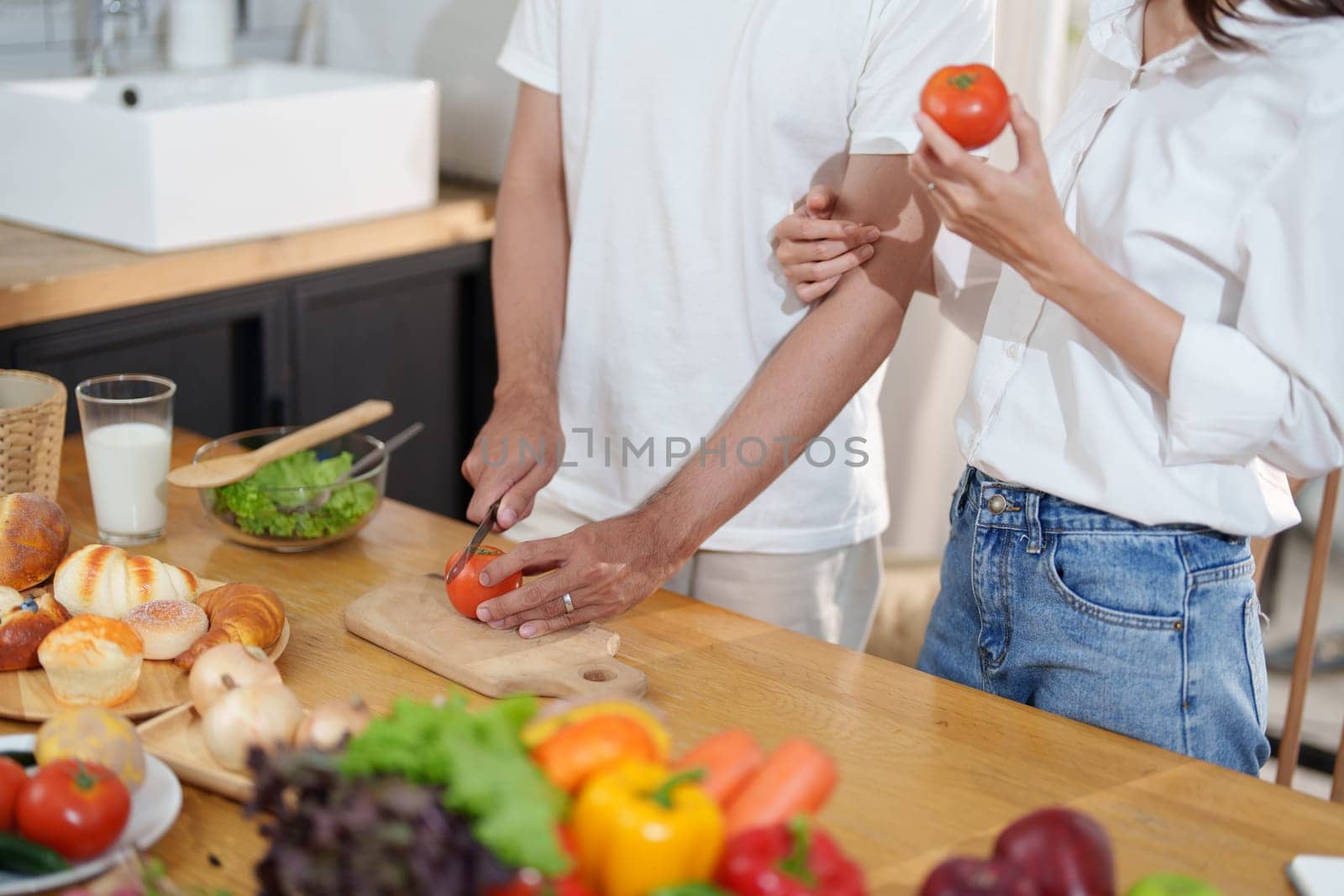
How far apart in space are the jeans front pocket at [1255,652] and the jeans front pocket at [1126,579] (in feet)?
0.24

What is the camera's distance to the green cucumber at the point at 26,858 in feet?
2.67

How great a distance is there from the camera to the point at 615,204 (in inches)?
64.1

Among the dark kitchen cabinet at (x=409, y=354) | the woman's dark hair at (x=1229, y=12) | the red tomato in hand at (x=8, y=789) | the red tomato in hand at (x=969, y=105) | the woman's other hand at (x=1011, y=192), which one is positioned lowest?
the dark kitchen cabinet at (x=409, y=354)

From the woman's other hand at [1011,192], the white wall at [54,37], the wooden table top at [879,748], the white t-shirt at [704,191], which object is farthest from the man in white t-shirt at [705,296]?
the white wall at [54,37]

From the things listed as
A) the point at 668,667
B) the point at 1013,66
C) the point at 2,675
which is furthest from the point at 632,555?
the point at 1013,66

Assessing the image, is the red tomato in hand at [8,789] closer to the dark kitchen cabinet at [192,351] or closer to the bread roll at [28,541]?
the bread roll at [28,541]

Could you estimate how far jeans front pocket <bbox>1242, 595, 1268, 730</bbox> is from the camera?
1211 mm

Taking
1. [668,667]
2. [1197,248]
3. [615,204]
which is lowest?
[668,667]

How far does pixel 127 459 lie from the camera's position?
1394mm

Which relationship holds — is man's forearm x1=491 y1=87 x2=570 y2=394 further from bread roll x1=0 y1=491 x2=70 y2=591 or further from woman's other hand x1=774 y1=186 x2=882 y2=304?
bread roll x1=0 y1=491 x2=70 y2=591

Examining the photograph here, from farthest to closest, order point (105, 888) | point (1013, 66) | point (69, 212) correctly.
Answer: point (1013, 66)
point (69, 212)
point (105, 888)

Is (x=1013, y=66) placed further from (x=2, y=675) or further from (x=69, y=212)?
(x=2, y=675)

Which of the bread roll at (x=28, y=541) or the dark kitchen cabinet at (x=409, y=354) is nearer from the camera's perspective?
the bread roll at (x=28, y=541)

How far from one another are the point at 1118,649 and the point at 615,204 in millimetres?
777
